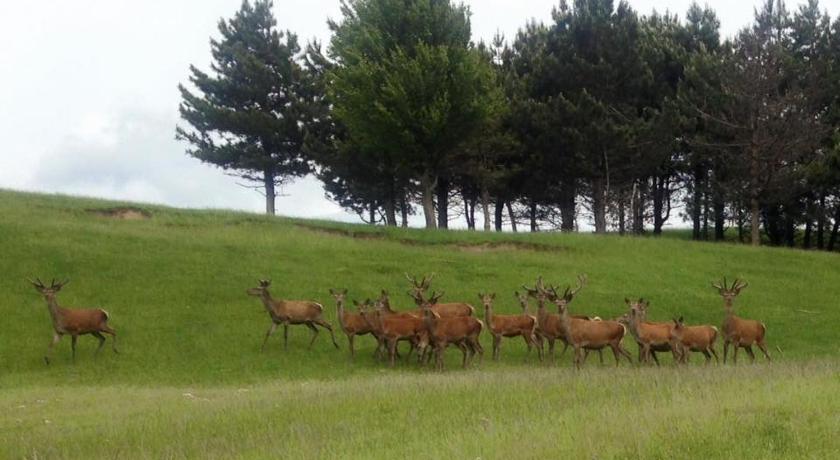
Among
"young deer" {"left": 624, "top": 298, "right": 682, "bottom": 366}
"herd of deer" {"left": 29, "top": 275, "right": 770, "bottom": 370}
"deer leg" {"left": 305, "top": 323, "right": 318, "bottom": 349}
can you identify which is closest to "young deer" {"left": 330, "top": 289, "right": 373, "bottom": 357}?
"herd of deer" {"left": 29, "top": 275, "right": 770, "bottom": 370}

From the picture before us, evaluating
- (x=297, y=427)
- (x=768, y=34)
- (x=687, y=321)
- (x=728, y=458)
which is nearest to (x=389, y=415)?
(x=297, y=427)

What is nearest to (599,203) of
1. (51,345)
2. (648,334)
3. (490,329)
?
(490,329)

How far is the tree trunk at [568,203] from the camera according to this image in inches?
1731

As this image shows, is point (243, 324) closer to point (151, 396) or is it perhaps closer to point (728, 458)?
point (151, 396)

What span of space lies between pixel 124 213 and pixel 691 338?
20657mm

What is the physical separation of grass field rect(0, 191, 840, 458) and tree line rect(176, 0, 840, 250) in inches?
271

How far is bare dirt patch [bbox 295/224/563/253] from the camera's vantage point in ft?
97.2

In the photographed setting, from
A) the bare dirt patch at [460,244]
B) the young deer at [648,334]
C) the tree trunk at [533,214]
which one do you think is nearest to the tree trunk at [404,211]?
the tree trunk at [533,214]

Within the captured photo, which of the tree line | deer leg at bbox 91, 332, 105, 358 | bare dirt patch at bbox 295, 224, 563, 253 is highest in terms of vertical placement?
the tree line

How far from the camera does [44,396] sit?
14.3 meters

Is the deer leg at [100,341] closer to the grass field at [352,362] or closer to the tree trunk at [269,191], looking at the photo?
the grass field at [352,362]

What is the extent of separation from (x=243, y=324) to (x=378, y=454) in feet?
43.8

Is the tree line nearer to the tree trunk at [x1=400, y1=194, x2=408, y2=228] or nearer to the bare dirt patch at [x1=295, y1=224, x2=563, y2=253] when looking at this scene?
the tree trunk at [x1=400, y1=194, x2=408, y2=228]

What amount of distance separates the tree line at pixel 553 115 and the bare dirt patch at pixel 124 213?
10272 millimetres
